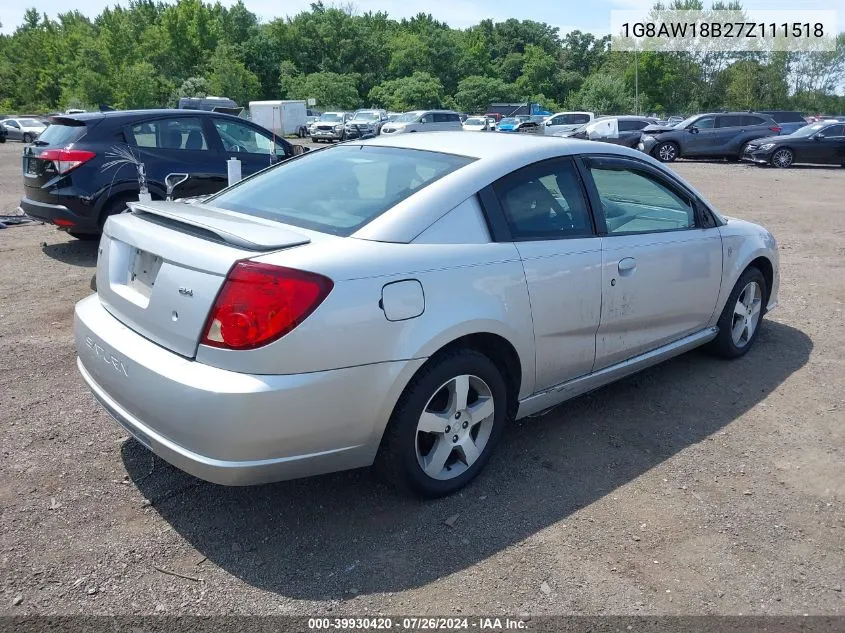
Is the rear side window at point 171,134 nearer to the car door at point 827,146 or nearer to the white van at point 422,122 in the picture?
the car door at point 827,146

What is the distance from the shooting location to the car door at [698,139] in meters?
24.6

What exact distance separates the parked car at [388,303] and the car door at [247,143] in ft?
16.4

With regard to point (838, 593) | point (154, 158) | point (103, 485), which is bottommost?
point (838, 593)

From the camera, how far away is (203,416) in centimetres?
258

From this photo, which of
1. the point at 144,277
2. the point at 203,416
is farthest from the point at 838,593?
the point at 144,277

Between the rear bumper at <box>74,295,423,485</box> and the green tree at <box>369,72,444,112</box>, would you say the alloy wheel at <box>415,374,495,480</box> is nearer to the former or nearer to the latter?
the rear bumper at <box>74,295,423,485</box>

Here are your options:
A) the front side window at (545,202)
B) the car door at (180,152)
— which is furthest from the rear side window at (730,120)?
the front side window at (545,202)

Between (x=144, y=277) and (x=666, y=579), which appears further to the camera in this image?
(x=144, y=277)

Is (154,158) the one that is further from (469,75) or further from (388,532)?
(469,75)

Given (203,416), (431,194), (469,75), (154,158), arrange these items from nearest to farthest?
(203,416) → (431,194) → (154,158) → (469,75)

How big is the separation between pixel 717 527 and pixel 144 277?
2699 millimetres

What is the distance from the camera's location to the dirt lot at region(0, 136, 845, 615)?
8.62 ft

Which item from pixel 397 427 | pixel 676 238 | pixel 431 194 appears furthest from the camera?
pixel 676 238

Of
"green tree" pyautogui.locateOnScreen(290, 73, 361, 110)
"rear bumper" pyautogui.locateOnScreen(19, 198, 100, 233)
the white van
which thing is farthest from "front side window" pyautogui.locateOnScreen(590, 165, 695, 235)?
"green tree" pyautogui.locateOnScreen(290, 73, 361, 110)
